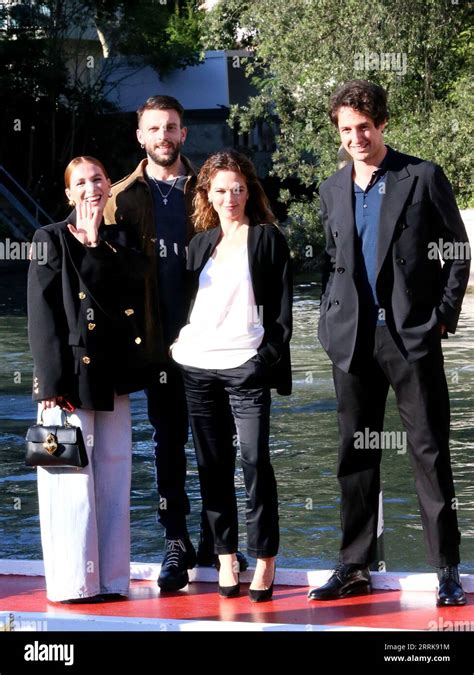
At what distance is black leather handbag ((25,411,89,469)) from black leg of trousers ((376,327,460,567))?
1.31m

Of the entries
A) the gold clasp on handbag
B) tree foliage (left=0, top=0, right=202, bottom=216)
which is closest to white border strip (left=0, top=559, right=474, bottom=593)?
the gold clasp on handbag

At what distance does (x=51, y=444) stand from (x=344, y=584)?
1388 mm

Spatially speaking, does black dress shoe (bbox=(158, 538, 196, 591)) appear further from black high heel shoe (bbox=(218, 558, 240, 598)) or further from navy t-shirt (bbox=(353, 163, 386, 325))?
navy t-shirt (bbox=(353, 163, 386, 325))

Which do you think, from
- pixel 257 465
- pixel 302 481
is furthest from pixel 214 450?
pixel 302 481

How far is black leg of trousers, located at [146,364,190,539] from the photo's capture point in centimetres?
609

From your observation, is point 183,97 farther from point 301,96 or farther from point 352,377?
point 352,377

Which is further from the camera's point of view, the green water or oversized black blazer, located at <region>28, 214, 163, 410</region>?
the green water

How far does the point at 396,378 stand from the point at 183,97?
42.9 meters

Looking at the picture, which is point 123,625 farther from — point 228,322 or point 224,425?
point 228,322

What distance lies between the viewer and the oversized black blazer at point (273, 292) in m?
5.66

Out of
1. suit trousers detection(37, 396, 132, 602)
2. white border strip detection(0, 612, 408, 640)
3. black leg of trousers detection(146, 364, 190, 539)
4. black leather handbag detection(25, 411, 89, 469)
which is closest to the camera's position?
white border strip detection(0, 612, 408, 640)

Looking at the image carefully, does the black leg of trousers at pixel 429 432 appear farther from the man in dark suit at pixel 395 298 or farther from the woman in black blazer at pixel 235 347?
the woman in black blazer at pixel 235 347
